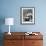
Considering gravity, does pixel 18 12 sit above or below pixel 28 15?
above

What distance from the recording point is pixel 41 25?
4.63 metres

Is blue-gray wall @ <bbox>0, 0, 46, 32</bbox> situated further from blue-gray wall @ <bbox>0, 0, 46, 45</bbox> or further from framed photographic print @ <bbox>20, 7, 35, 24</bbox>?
framed photographic print @ <bbox>20, 7, 35, 24</bbox>

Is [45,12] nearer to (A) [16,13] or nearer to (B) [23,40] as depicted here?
(A) [16,13]

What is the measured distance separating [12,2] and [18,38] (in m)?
1.28

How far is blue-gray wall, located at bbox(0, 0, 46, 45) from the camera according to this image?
4.57m

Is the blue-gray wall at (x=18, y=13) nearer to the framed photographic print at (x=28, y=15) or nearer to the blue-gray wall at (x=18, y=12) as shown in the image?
the blue-gray wall at (x=18, y=12)

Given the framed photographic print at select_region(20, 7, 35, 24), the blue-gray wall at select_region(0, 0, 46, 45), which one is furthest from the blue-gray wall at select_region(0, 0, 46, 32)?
the framed photographic print at select_region(20, 7, 35, 24)

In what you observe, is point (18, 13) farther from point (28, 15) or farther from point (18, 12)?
point (28, 15)

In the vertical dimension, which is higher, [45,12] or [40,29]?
[45,12]

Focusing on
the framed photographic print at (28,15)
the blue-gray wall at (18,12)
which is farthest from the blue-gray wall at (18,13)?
the framed photographic print at (28,15)

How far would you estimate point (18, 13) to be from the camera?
458 cm

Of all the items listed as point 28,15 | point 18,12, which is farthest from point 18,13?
point 28,15

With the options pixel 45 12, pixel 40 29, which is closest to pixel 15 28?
pixel 40 29

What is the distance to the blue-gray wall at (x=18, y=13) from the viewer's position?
457 centimetres
